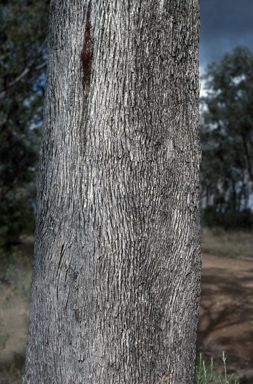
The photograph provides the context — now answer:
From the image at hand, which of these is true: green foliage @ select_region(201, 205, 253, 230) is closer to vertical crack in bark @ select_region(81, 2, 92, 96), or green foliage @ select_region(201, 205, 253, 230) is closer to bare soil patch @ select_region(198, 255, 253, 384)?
bare soil patch @ select_region(198, 255, 253, 384)

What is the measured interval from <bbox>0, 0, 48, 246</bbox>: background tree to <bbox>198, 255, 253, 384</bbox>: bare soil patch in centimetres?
486

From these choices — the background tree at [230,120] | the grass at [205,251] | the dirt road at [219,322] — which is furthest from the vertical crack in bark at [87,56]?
the background tree at [230,120]

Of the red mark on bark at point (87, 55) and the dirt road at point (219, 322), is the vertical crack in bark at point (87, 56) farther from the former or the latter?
the dirt road at point (219, 322)

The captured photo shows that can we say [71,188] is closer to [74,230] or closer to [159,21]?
[74,230]

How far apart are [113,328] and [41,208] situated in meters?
0.60

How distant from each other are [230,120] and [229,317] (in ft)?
57.5

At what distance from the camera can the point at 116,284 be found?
8.80 ft

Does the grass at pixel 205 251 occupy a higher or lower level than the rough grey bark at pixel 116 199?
lower

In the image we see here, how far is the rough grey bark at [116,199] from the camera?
269 centimetres

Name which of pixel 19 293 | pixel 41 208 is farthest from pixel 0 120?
pixel 41 208

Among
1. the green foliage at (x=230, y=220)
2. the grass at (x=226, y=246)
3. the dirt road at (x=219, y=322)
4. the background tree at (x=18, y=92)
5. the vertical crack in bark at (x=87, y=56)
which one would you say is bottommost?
the dirt road at (x=219, y=322)

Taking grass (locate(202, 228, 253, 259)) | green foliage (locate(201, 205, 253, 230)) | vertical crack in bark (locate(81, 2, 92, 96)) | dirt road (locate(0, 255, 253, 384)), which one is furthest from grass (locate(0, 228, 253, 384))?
vertical crack in bark (locate(81, 2, 92, 96))

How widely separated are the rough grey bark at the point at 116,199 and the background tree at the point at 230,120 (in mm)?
23208

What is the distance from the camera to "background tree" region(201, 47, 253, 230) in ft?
84.6
